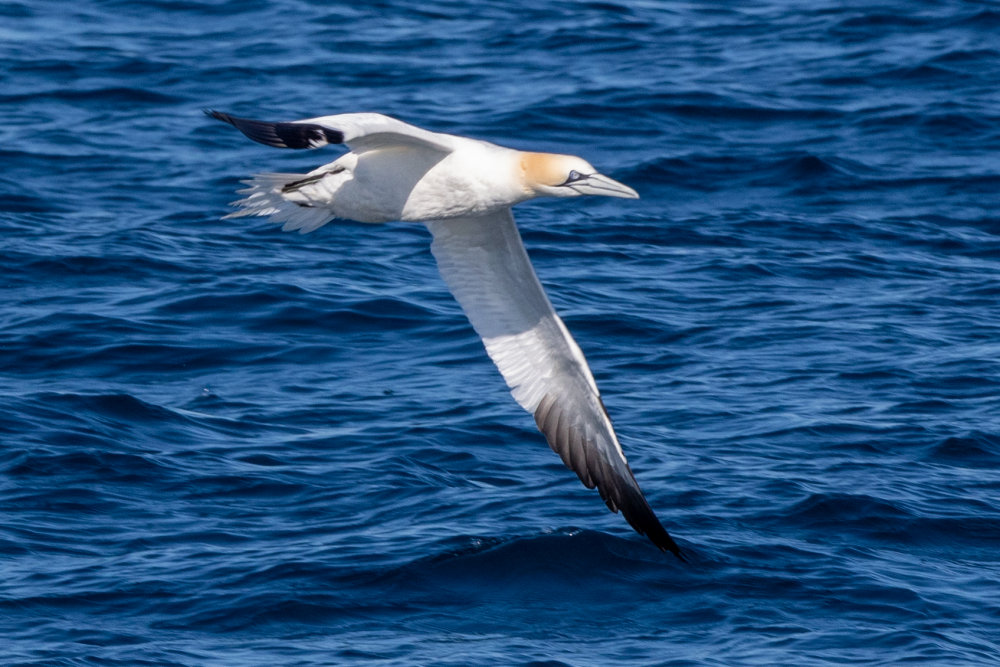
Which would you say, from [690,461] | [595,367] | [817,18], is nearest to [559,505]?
[690,461]

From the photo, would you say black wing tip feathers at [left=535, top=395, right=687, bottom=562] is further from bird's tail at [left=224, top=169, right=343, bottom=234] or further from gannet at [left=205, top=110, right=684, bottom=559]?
bird's tail at [left=224, top=169, right=343, bottom=234]

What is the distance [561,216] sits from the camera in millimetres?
15125

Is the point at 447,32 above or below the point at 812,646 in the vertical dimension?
above

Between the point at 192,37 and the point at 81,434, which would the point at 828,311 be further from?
the point at 192,37

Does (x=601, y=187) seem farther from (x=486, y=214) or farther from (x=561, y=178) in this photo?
(x=486, y=214)

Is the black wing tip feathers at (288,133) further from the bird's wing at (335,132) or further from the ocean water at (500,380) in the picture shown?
the ocean water at (500,380)

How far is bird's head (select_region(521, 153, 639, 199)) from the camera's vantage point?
344 inches

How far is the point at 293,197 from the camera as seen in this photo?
9.09m

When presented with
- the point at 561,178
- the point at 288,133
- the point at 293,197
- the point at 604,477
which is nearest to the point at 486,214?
the point at 561,178

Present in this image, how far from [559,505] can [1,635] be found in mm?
3534

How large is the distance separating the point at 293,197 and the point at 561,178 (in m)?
1.49

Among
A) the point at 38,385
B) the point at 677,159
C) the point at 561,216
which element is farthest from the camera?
the point at 677,159

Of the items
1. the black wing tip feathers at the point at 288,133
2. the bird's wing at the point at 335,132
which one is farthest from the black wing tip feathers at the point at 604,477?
the black wing tip feathers at the point at 288,133

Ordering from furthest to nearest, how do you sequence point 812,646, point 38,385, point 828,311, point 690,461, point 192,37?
point 192,37
point 828,311
point 38,385
point 690,461
point 812,646
